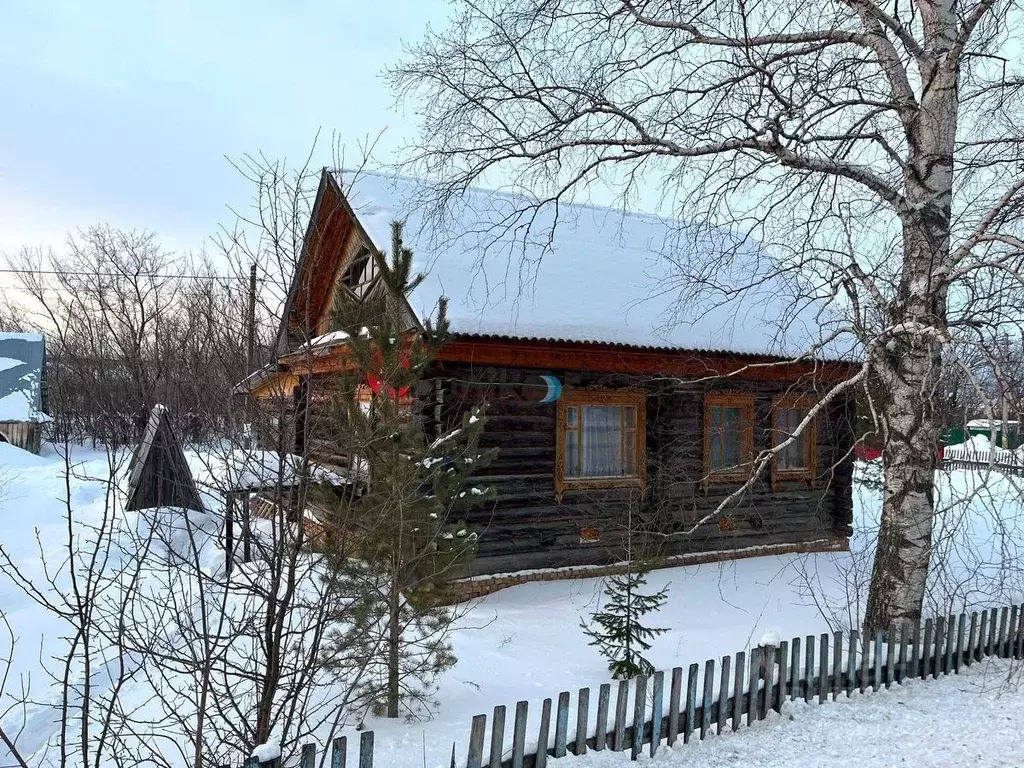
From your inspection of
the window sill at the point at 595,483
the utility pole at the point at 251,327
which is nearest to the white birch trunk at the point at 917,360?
the window sill at the point at 595,483

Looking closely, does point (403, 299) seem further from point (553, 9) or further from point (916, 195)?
point (916, 195)

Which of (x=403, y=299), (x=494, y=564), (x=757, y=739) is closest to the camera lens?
(x=757, y=739)

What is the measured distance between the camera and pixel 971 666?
695cm

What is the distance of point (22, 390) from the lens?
2527 cm

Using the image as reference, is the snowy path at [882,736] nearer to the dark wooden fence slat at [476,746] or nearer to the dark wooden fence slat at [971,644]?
the dark wooden fence slat at [971,644]

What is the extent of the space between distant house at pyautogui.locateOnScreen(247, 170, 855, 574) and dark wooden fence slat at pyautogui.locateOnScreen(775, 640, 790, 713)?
228 centimetres

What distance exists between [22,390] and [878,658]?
2869 centimetres

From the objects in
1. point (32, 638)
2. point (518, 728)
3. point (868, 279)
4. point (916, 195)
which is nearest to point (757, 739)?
point (518, 728)

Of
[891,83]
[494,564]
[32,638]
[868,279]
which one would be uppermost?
[891,83]

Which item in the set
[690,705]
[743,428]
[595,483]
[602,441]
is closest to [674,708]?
[690,705]

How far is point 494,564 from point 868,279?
5.79 metres

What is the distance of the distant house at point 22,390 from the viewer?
80.2ft

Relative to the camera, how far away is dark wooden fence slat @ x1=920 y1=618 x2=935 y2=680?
6.51 meters

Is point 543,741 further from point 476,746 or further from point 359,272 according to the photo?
point 359,272
